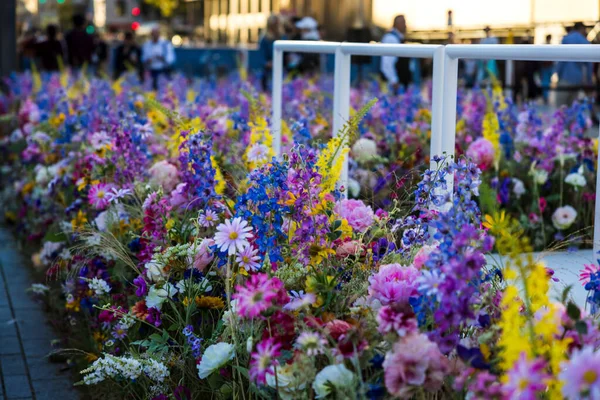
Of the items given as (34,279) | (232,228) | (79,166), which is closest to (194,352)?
(232,228)

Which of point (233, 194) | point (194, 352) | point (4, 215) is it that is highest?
point (233, 194)

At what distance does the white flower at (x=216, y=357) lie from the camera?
8.34ft

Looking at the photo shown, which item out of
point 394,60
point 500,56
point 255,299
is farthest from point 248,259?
point 394,60

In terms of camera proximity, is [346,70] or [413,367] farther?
[346,70]

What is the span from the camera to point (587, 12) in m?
21.7

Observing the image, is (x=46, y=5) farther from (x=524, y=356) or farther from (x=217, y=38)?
(x=524, y=356)

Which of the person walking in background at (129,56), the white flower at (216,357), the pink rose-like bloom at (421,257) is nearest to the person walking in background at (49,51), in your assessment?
the person walking in background at (129,56)

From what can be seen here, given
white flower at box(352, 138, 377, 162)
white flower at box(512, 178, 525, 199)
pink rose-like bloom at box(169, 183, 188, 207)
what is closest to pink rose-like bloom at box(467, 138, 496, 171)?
white flower at box(512, 178, 525, 199)

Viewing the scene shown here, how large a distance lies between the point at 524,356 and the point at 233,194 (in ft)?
7.93

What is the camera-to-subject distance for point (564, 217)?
5.09 meters

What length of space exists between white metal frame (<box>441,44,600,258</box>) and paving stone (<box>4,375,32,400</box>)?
1.85 meters

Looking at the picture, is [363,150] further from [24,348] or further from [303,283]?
[303,283]

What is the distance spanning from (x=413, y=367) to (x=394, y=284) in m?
0.40

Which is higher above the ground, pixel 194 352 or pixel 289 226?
pixel 289 226
